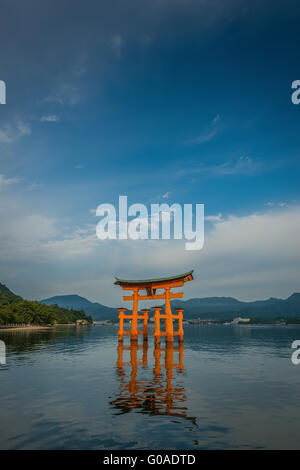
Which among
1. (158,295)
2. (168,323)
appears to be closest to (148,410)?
(168,323)

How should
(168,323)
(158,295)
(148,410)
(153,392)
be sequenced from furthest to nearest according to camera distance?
(158,295)
(168,323)
(153,392)
(148,410)

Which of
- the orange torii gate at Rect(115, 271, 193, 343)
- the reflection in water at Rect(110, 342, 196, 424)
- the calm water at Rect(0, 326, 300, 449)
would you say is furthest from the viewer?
the orange torii gate at Rect(115, 271, 193, 343)

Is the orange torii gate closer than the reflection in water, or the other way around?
the reflection in water

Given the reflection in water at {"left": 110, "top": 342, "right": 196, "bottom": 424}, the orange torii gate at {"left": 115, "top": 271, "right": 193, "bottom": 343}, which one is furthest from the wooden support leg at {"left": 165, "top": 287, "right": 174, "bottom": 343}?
the reflection in water at {"left": 110, "top": 342, "right": 196, "bottom": 424}

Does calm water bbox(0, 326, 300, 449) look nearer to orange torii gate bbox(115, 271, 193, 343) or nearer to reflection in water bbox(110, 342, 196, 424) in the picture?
reflection in water bbox(110, 342, 196, 424)

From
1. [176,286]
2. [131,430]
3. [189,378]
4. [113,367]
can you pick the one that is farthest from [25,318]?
[131,430]

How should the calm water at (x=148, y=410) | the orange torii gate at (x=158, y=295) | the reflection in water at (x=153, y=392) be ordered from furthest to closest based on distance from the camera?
the orange torii gate at (x=158, y=295) → the reflection in water at (x=153, y=392) → the calm water at (x=148, y=410)

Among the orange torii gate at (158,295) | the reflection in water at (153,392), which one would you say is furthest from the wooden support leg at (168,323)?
the reflection in water at (153,392)

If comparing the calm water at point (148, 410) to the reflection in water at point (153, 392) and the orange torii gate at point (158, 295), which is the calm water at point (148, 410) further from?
the orange torii gate at point (158, 295)

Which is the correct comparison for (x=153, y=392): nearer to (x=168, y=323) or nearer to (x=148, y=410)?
(x=148, y=410)

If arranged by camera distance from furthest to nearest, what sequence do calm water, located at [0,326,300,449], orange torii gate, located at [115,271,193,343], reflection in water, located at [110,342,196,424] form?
orange torii gate, located at [115,271,193,343] → reflection in water, located at [110,342,196,424] → calm water, located at [0,326,300,449]
